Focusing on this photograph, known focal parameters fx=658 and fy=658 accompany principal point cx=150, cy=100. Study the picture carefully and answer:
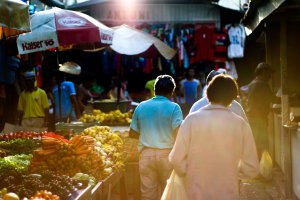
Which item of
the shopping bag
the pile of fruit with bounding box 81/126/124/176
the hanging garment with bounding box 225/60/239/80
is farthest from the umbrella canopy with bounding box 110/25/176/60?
the shopping bag

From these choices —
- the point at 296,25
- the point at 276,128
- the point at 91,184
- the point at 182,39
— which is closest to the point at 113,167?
the point at 91,184

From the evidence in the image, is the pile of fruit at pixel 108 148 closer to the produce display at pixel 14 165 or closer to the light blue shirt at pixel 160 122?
the light blue shirt at pixel 160 122

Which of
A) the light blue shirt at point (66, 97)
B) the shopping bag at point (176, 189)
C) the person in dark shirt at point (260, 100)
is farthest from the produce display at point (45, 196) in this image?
the light blue shirt at point (66, 97)

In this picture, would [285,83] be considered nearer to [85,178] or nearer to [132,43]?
[85,178]

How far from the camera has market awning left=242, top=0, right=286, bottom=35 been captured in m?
9.57

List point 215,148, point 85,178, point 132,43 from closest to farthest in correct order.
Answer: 1. point 215,148
2. point 85,178
3. point 132,43

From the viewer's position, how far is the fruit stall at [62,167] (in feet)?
21.6

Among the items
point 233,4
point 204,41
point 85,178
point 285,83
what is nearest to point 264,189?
point 285,83

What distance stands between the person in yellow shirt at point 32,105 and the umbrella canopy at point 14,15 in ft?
22.3

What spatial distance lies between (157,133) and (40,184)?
2169 mm

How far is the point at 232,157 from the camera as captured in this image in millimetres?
5797

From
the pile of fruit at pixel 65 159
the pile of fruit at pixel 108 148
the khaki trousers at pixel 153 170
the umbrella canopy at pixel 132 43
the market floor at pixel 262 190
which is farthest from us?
the umbrella canopy at pixel 132 43

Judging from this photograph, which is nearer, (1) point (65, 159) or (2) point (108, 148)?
(1) point (65, 159)

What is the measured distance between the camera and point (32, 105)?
46.5 ft
